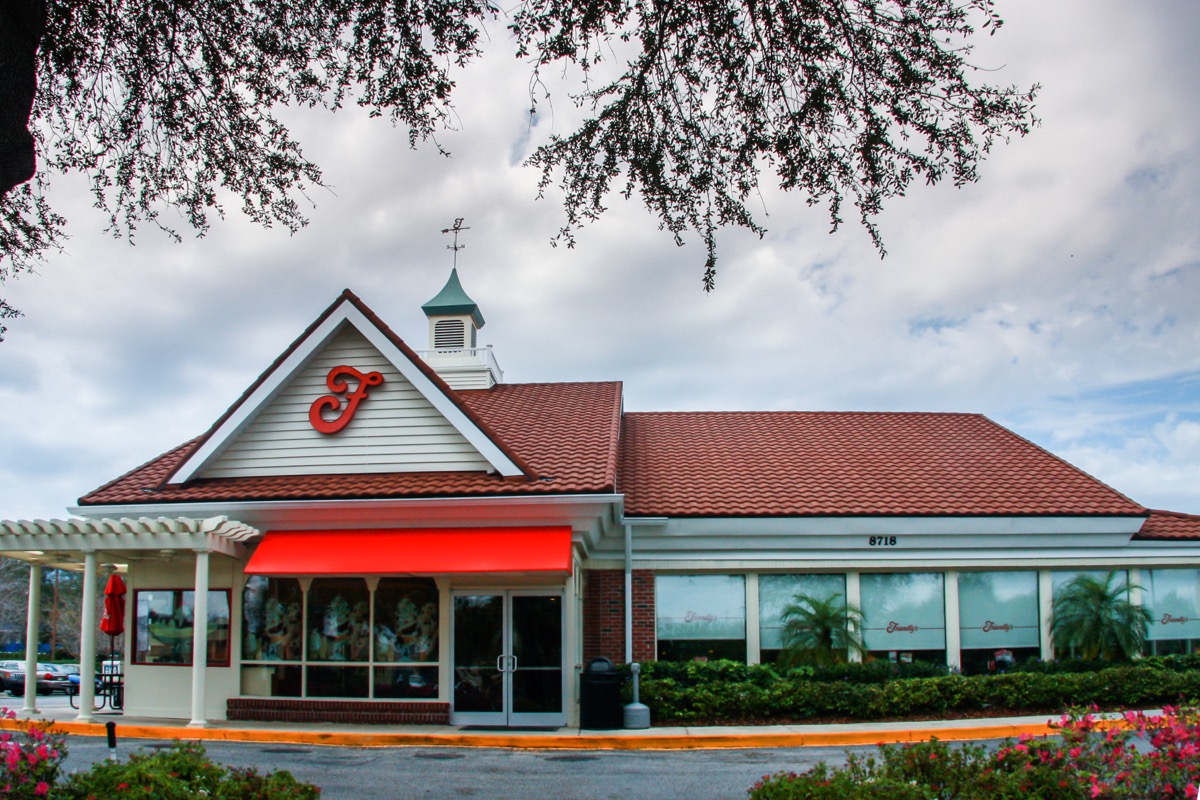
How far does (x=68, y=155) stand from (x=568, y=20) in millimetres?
4691

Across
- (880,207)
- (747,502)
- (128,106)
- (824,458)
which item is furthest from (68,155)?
(824,458)

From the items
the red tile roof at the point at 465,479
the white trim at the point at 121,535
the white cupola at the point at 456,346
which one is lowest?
the white trim at the point at 121,535

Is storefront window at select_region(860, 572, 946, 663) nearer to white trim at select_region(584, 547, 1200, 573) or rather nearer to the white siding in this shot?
white trim at select_region(584, 547, 1200, 573)

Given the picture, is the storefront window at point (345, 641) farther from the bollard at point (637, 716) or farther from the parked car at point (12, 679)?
the parked car at point (12, 679)

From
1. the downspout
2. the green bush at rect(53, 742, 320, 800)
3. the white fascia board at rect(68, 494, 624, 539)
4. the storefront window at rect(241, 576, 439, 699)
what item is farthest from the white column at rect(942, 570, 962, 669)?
the green bush at rect(53, 742, 320, 800)

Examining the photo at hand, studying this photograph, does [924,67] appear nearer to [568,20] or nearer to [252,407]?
[568,20]

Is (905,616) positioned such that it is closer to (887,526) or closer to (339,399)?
(887,526)

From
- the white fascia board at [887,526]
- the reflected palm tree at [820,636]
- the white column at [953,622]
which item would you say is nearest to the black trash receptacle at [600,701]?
the white fascia board at [887,526]

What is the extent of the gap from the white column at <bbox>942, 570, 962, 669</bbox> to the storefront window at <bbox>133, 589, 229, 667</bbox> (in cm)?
1239

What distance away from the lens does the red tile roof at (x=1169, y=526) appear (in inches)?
816

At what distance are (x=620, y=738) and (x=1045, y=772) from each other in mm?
8725

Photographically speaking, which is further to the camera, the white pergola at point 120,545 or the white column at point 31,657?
the white column at point 31,657

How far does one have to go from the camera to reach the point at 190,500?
698 inches

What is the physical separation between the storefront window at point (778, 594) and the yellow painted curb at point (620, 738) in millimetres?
3911
